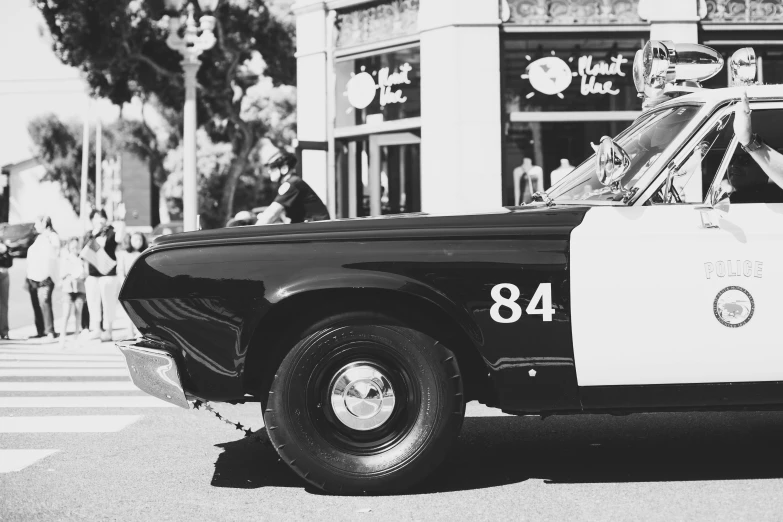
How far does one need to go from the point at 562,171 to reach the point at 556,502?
1110cm

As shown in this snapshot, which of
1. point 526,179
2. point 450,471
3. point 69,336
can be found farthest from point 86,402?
point 526,179

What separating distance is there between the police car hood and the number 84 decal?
0.26 m

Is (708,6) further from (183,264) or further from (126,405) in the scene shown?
(183,264)

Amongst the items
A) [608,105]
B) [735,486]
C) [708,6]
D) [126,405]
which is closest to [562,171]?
[608,105]

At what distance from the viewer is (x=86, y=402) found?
25.3ft

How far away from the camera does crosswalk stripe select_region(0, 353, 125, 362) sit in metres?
11.0

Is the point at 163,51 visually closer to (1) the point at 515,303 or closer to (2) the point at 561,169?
(2) the point at 561,169

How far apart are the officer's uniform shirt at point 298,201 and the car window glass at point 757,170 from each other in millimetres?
4352

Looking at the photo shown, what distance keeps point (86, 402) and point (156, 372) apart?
3.51 metres

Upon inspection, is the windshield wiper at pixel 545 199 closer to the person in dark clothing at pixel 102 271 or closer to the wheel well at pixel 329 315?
the wheel well at pixel 329 315

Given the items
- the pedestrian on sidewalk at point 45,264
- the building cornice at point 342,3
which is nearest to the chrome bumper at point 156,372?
the pedestrian on sidewalk at point 45,264

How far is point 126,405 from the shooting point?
7527 mm

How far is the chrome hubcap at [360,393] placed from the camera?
4.44m

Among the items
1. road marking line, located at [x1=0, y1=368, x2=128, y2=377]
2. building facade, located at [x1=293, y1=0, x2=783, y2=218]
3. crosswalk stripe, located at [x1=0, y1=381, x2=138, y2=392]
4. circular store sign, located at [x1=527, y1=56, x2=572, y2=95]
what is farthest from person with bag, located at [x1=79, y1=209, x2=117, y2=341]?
circular store sign, located at [x1=527, y1=56, x2=572, y2=95]
